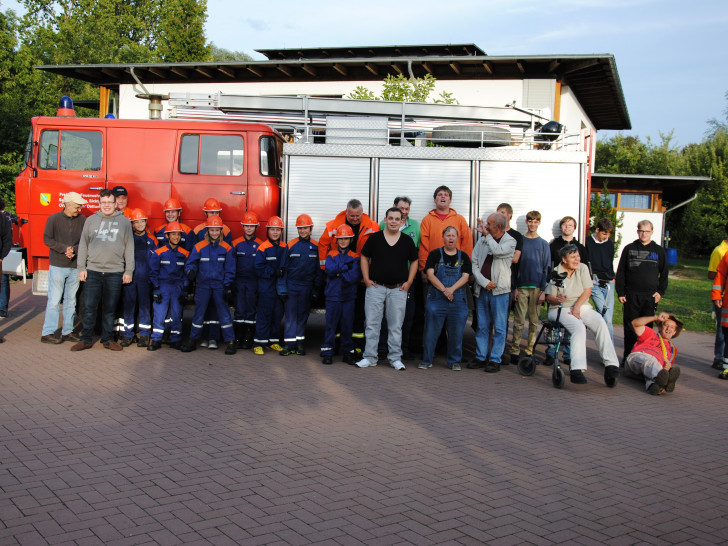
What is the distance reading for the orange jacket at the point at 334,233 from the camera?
8938 mm

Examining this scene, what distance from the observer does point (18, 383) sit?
23.3 ft

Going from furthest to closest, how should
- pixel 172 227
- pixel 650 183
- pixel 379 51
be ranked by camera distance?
1. pixel 650 183
2. pixel 379 51
3. pixel 172 227

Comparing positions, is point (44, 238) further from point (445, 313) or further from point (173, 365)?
point (445, 313)

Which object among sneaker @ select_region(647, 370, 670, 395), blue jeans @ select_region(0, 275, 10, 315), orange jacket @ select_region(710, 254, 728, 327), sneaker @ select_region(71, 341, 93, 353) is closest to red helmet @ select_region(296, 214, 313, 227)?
sneaker @ select_region(71, 341, 93, 353)

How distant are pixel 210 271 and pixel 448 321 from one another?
325 centimetres

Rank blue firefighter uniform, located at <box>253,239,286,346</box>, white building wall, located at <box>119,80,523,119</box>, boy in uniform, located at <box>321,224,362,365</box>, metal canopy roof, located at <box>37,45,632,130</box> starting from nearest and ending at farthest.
Answer: boy in uniform, located at <box>321,224,362,365</box> → blue firefighter uniform, located at <box>253,239,286,346</box> → metal canopy roof, located at <box>37,45,632,130</box> → white building wall, located at <box>119,80,523,119</box>

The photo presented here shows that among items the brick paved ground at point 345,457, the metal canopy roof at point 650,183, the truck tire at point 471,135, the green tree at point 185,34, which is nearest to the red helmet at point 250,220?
the brick paved ground at point 345,457

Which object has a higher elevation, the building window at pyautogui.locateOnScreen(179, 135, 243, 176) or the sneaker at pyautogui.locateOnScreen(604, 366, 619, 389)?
the building window at pyautogui.locateOnScreen(179, 135, 243, 176)

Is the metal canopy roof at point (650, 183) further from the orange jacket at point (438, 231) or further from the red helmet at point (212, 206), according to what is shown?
the red helmet at point (212, 206)

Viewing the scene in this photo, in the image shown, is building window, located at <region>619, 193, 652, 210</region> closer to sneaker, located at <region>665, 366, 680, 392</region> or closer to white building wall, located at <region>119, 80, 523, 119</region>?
white building wall, located at <region>119, 80, 523, 119</region>

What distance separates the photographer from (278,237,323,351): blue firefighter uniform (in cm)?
888

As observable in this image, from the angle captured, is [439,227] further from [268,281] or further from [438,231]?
[268,281]

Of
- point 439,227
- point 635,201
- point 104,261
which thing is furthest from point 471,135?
point 635,201

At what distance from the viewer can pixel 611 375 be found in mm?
7781
